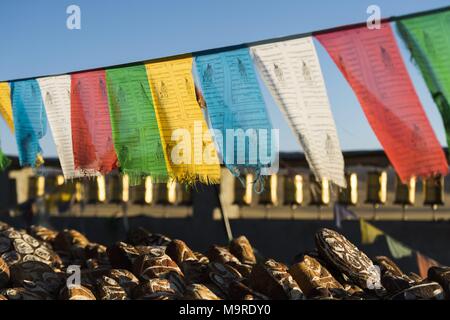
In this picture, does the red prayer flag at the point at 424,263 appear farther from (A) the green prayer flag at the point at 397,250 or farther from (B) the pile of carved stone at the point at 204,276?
(B) the pile of carved stone at the point at 204,276

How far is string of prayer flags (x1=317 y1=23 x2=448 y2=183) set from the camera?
7176mm

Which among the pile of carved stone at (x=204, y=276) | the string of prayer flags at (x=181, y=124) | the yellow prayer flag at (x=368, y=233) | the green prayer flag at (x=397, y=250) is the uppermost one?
the string of prayer flags at (x=181, y=124)

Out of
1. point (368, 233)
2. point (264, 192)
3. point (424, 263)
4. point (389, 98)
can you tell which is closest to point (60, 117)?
point (389, 98)

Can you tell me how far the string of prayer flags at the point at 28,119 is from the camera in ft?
34.6

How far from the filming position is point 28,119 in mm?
10742

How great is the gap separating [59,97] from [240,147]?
9.00ft

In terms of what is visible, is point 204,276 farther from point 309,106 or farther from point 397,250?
point 397,250

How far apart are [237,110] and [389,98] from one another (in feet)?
6.10

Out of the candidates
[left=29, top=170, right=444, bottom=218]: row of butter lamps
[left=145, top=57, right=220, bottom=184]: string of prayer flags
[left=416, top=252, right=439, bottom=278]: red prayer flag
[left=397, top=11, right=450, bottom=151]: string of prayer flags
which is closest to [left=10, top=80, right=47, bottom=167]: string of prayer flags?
[left=145, top=57, right=220, bottom=184]: string of prayer flags

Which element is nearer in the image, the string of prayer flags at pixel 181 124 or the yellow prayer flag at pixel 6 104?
the string of prayer flags at pixel 181 124

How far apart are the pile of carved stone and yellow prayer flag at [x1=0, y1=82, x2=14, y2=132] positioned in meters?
1.56

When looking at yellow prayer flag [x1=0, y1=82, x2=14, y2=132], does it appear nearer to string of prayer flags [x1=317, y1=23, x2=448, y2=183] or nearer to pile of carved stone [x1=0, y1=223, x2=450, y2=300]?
pile of carved stone [x1=0, y1=223, x2=450, y2=300]

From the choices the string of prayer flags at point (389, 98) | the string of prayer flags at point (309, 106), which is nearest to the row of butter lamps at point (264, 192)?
the string of prayer flags at point (309, 106)

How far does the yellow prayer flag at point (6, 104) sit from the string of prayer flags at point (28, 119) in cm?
13
